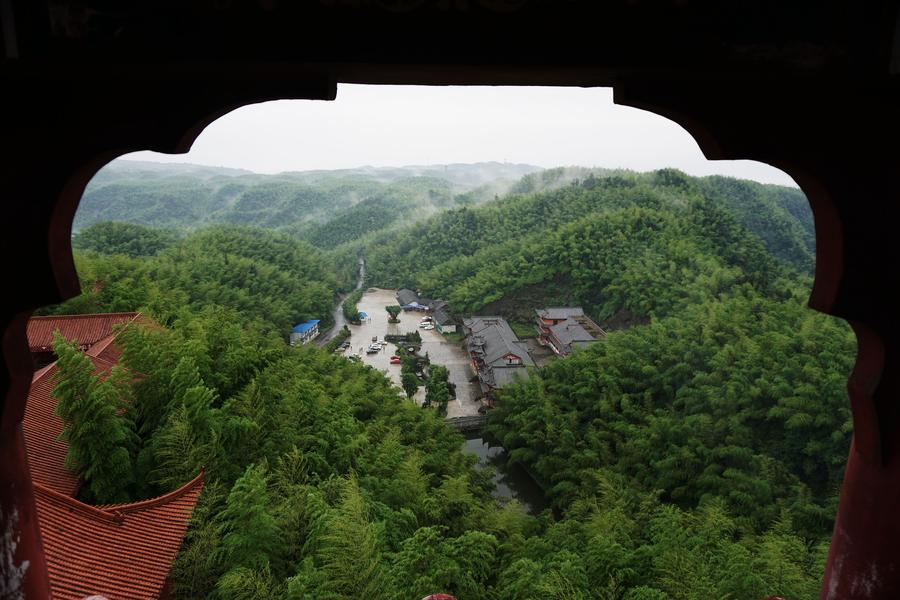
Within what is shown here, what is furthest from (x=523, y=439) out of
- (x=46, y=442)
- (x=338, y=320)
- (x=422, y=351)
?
(x=338, y=320)

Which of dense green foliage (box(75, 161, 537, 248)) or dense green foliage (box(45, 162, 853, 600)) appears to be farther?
dense green foliage (box(75, 161, 537, 248))

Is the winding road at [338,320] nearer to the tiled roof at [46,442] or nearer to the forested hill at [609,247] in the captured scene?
the forested hill at [609,247]

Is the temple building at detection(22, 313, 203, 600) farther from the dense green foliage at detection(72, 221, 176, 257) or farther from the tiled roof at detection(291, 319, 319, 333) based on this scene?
the dense green foliage at detection(72, 221, 176, 257)

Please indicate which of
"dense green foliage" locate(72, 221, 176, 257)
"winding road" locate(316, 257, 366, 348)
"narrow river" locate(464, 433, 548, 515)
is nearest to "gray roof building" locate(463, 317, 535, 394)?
"narrow river" locate(464, 433, 548, 515)

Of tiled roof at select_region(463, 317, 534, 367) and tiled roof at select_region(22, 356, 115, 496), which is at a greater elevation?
tiled roof at select_region(22, 356, 115, 496)

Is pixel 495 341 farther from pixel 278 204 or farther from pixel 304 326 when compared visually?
pixel 278 204

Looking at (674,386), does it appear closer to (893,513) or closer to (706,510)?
(706,510)

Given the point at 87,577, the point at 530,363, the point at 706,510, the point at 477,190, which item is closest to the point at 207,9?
the point at 87,577

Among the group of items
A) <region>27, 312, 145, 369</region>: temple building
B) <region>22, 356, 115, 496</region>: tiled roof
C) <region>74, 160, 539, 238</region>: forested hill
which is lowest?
<region>74, 160, 539, 238</region>: forested hill

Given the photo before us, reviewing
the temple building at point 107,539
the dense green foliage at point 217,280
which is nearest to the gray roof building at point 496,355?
the dense green foliage at point 217,280
